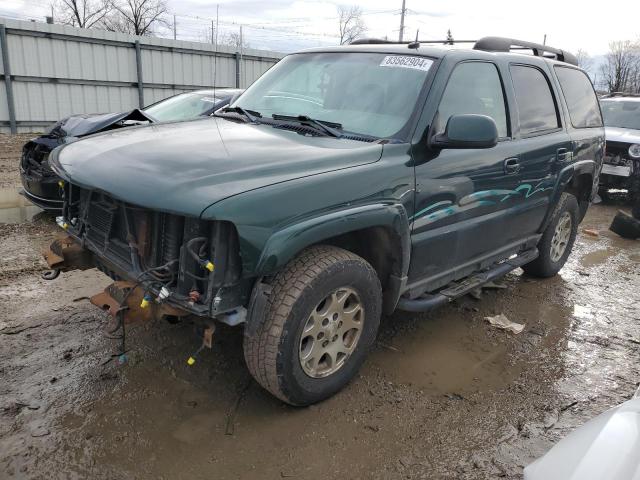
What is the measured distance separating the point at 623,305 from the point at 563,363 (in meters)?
1.57

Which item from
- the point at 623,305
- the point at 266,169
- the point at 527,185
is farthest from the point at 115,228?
the point at 623,305

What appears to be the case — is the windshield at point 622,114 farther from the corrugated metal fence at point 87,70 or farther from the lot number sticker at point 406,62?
the corrugated metal fence at point 87,70

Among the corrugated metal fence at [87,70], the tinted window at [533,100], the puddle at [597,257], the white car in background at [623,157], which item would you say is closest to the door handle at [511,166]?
the tinted window at [533,100]

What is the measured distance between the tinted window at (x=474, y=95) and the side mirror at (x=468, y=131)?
0.20 metres

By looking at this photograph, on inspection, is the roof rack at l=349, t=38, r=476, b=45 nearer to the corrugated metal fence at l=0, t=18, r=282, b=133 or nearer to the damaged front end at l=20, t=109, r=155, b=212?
the damaged front end at l=20, t=109, r=155, b=212

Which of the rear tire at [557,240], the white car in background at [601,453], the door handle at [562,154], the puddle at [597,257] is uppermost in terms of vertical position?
the door handle at [562,154]

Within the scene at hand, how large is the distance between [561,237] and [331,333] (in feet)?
11.2

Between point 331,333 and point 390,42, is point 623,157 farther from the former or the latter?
point 331,333

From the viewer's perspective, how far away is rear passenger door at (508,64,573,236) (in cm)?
402

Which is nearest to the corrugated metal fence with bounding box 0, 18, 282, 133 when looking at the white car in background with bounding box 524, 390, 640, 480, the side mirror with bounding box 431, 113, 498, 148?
the side mirror with bounding box 431, 113, 498, 148

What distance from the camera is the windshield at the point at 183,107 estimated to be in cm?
712

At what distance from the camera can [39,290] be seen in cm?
433

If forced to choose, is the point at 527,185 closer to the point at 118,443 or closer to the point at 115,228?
the point at 115,228

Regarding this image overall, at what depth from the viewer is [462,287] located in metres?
3.71
